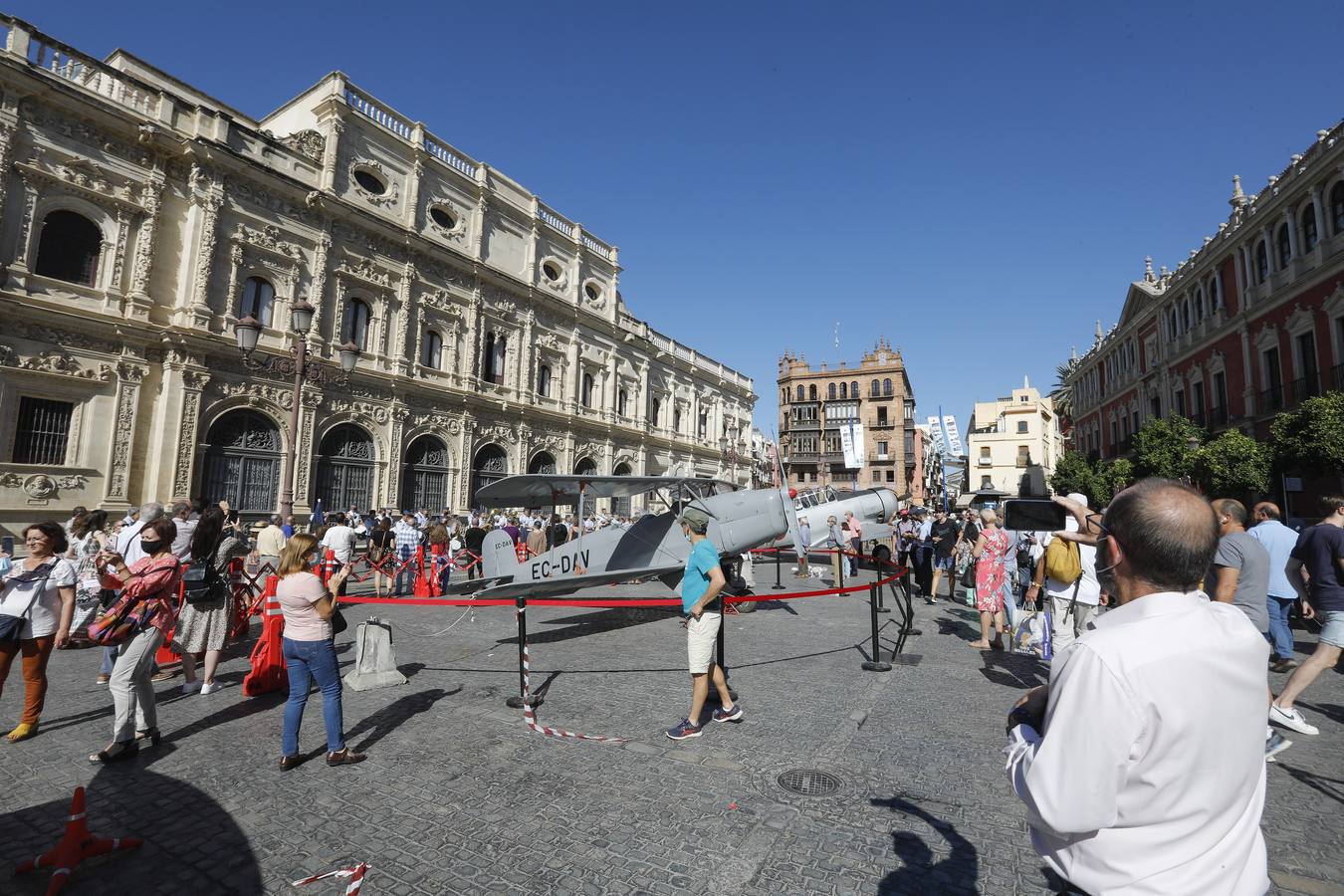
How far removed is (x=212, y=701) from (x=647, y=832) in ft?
16.8

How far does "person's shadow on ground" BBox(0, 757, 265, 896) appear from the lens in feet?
10.5

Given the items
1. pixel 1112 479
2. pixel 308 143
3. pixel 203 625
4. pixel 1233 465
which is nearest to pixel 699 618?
pixel 203 625

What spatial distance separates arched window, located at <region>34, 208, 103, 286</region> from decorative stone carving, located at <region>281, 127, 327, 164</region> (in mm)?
6717

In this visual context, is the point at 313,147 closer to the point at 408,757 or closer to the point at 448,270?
the point at 448,270

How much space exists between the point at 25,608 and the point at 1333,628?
→ 36.9 ft

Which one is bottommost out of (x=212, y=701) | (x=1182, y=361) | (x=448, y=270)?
(x=212, y=701)

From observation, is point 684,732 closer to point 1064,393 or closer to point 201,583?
point 201,583

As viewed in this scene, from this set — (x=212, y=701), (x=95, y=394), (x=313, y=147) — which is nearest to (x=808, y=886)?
(x=212, y=701)

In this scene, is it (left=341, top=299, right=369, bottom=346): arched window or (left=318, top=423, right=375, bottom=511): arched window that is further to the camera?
(left=341, top=299, right=369, bottom=346): arched window

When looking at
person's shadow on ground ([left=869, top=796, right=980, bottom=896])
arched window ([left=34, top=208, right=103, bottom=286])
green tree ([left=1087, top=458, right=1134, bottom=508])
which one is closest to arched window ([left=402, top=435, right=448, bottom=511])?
arched window ([left=34, top=208, right=103, bottom=286])

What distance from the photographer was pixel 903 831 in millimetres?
3637

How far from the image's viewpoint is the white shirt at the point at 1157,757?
4.27 feet

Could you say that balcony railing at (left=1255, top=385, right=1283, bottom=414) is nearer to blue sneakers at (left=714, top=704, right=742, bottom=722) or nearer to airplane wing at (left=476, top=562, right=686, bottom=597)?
airplane wing at (left=476, top=562, right=686, bottom=597)

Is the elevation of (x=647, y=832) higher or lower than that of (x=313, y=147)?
lower
